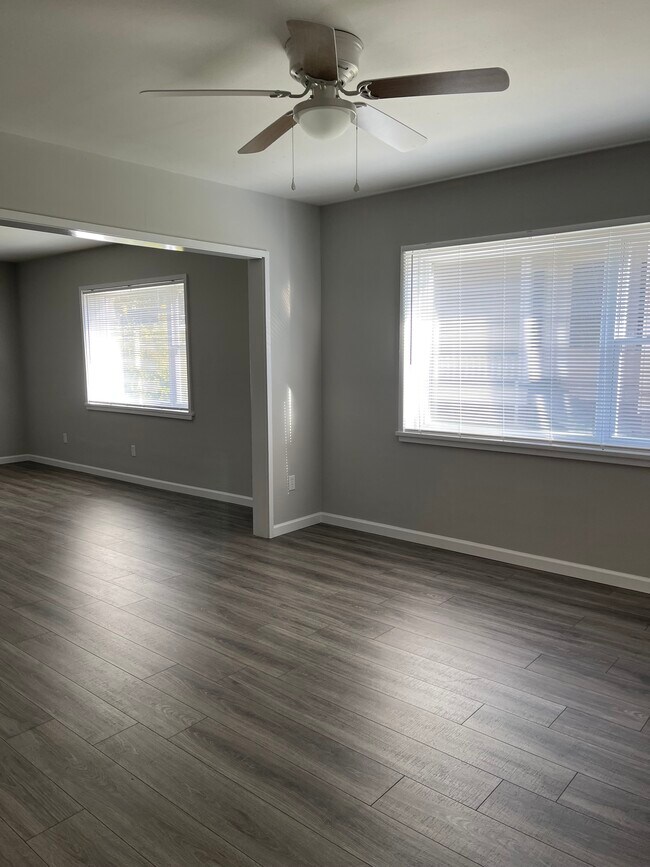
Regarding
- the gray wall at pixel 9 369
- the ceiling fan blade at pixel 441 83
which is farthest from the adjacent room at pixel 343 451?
the gray wall at pixel 9 369

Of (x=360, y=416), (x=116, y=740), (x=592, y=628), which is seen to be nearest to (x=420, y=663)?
(x=592, y=628)

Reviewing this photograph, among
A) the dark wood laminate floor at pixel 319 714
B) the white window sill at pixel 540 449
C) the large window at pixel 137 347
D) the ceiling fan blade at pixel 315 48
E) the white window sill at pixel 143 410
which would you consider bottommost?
the dark wood laminate floor at pixel 319 714

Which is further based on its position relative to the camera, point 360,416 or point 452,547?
point 360,416

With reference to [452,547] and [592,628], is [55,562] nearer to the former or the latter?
[452,547]

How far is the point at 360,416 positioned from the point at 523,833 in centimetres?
346

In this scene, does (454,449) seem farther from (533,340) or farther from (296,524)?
(296,524)

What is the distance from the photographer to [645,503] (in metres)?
3.81

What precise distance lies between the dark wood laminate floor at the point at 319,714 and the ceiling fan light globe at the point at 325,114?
88.7 inches

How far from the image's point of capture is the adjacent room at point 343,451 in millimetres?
2164

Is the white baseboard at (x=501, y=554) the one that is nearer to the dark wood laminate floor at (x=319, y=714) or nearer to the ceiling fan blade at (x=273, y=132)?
the dark wood laminate floor at (x=319, y=714)

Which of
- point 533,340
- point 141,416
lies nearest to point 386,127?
point 533,340

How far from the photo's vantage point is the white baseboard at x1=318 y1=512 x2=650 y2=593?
155 inches

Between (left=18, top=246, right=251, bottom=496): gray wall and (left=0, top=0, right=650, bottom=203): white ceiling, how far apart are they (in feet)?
7.09

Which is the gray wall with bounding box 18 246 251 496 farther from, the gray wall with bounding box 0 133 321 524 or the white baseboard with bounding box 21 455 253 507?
the gray wall with bounding box 0 133 321 524
